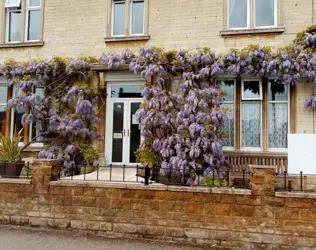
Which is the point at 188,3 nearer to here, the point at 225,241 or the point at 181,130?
the point at 181,130

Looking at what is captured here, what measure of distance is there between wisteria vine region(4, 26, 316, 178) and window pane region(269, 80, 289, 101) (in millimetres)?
312

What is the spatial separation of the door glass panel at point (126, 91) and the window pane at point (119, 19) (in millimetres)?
1697

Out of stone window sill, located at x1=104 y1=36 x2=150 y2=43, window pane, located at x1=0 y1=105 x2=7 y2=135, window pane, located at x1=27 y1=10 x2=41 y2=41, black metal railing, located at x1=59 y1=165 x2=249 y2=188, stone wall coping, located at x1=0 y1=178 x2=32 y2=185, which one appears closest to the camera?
stone wall coping, located at x1=0 y1=178 x2=32 y2=185

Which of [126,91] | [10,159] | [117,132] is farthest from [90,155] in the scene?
[126,91]

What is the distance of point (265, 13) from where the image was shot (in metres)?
8.15

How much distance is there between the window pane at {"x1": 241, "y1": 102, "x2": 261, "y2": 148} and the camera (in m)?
7.95

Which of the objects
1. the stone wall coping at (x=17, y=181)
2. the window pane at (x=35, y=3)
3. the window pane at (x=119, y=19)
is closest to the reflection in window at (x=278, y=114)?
the window pane at (x=119, y=19)

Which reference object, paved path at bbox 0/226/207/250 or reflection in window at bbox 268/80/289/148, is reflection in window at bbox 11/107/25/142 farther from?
reflection in window at bbox 268/80/289/148

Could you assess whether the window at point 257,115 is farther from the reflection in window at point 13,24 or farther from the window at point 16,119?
the reflection in window at point 13,24

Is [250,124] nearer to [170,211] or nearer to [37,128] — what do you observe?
[170,211]

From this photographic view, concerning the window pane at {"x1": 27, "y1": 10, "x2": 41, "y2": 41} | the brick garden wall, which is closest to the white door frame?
the window pane at {"x1": 27, "y1": 10, "x2": 41, "y2": 41}

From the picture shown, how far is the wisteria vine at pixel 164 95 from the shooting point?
7.08 m

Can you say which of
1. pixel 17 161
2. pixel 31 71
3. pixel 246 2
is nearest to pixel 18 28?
pixel 31 71

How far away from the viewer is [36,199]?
17.5 ft
